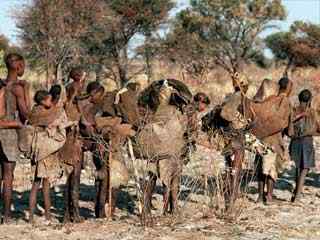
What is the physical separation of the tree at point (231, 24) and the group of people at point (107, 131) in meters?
29.6

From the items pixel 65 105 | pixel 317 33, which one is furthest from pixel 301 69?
pixel 65 105

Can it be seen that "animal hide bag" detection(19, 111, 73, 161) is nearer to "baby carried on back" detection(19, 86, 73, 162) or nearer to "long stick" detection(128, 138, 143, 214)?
"baby carried on back" detection(19, 86, 73, 162)

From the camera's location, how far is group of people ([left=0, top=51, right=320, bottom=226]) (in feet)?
25.1

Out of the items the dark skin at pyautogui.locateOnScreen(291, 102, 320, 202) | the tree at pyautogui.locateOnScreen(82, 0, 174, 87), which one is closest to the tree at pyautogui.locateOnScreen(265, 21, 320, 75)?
the tree at pyautogui.locateOnScreen(82, 0, 174, 87)

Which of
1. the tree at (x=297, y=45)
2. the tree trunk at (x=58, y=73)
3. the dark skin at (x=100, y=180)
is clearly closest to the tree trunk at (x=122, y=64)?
the tree trunk at (x=58, y=73)

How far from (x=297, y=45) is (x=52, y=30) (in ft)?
56.1

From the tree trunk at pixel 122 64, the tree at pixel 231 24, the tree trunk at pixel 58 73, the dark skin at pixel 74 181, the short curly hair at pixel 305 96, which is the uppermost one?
the tree at pixel 231 24

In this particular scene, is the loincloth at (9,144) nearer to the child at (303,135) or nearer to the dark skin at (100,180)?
the dark skin at (100,180)

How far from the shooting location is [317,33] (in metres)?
39.8

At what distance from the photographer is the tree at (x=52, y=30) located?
2600 centimetres

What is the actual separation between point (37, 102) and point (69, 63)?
795 inches

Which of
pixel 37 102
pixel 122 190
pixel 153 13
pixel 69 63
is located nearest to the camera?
pixel 37 102

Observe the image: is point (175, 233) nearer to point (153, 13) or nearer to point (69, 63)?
point (69, 63)

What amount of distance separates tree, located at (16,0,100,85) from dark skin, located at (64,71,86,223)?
56.9ft
